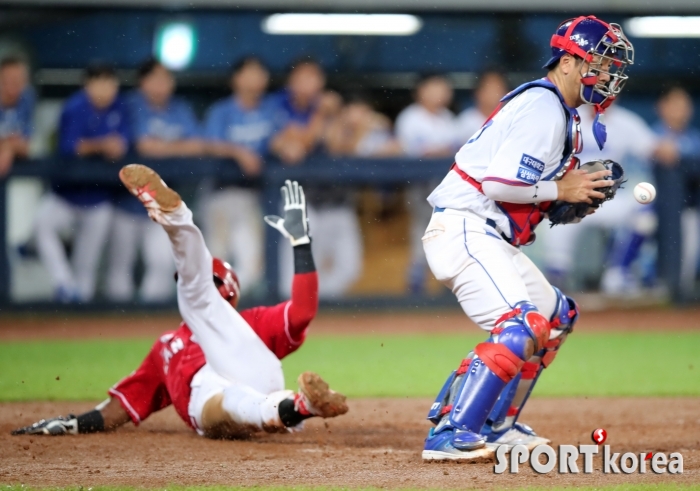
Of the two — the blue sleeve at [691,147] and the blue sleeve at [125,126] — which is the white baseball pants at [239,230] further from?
the blue sleeve at [691,147]

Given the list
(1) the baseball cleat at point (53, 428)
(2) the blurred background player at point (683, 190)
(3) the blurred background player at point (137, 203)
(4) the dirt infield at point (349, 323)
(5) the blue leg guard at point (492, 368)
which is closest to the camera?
(5) the blue leg guard at point (492, 368)

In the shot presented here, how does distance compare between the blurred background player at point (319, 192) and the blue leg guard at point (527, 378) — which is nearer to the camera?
the blue leg guard at point (527, 378)

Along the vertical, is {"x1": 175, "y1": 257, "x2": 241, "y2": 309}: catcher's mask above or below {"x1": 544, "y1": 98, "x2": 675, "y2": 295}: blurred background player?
below

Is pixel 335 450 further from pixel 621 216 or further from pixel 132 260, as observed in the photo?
pixel 621 216

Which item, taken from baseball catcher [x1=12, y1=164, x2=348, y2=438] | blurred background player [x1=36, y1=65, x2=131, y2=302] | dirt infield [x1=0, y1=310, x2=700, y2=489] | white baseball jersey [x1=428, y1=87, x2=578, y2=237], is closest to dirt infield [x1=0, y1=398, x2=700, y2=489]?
dirt infield [x1=0, y1=310, x2=700, y2=489]

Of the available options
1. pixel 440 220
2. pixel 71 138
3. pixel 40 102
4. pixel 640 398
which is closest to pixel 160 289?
pixel 71 138

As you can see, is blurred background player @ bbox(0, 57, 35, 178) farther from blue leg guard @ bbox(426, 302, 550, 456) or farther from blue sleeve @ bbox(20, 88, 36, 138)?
blue leg guard @ bbox(426, 302, 550, 456)

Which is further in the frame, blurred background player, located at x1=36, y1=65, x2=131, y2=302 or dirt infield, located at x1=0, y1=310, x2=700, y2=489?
blurred background player, located at x1=36, y1=65, x2=131, y2=302

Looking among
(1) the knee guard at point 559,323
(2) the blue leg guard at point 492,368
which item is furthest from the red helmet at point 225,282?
(1) the knee guard at point 559,323
